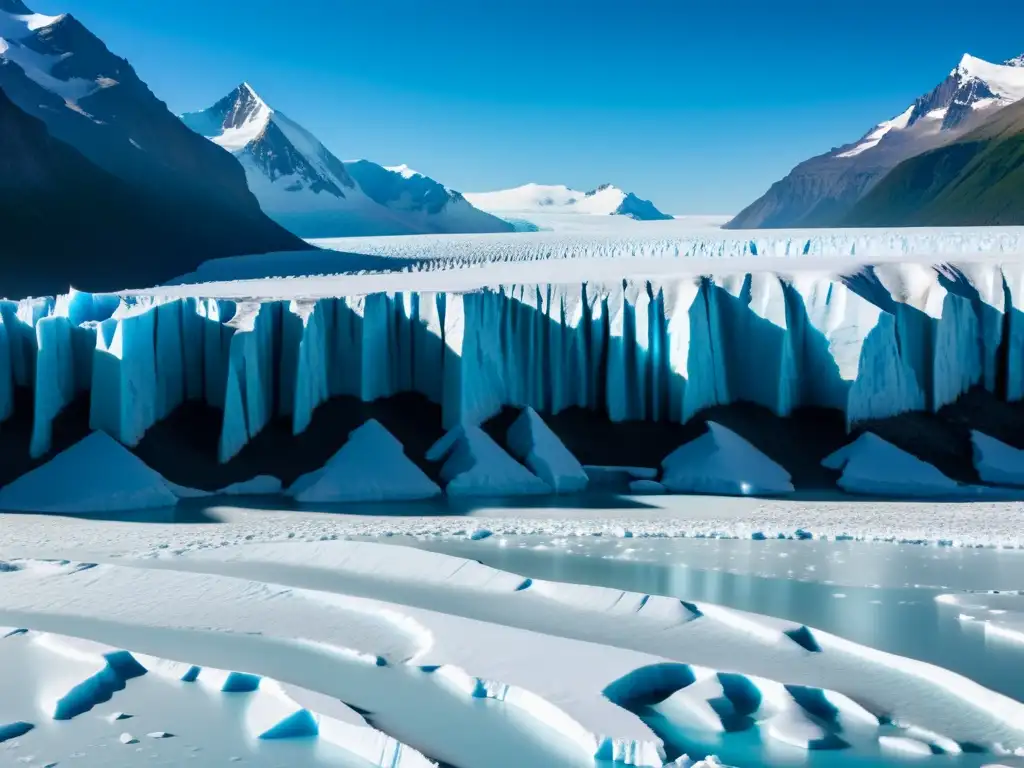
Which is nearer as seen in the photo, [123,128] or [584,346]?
[584,346]

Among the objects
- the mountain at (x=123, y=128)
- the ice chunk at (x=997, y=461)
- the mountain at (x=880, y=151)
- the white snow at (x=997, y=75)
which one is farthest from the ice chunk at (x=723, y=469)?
the white snow at (x=997, y=75)

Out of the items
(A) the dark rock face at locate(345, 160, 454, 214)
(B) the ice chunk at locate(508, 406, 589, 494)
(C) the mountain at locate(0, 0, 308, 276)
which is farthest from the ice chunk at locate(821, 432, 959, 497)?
(A) the dark rock face at locate(345, 160, 454, 214)

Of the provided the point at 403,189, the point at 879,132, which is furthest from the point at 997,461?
the point at 879,132

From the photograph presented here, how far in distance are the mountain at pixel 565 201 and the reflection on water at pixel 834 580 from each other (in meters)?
115

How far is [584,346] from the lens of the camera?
1727 centimetres

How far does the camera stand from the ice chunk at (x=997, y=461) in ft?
51.5

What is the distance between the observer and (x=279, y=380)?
16.3 metres

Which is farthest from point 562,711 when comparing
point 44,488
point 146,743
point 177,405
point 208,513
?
point 177,405

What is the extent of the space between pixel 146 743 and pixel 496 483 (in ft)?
28.9

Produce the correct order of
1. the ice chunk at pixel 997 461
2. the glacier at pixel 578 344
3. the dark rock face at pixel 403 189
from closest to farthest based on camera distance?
the ice chunk at pixel 997 461 → the glacier at pixel 578 344 → the dark rock face at pixel 403 189

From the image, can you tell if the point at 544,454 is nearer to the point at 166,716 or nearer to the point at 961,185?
the point at 166,716

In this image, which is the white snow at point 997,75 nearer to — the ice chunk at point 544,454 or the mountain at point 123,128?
the mountain at point 123,128

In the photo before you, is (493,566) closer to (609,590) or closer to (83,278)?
(609,590)

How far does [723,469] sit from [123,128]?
5675 centimetres
